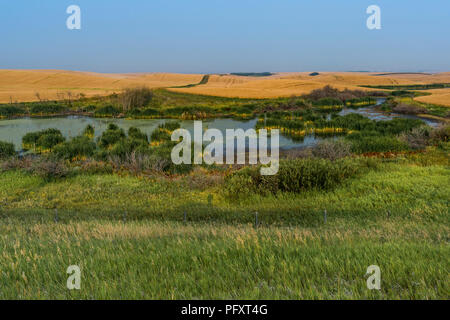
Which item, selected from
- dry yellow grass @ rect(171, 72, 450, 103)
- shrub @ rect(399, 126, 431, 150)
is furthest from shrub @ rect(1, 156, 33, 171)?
dry yellow grass @ rect(171, 72, 450, 103)

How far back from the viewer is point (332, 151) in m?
17.8

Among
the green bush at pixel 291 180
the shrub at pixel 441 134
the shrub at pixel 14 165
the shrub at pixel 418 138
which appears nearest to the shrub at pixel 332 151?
the green bush at pixel 291 180

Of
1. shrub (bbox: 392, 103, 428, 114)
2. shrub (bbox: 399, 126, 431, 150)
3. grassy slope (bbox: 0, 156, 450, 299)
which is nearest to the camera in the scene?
grassy slope (bbox: 0, 156, 450, 299)

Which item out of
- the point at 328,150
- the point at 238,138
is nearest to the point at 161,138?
the point at 238,138

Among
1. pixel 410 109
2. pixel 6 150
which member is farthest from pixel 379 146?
pixel 410 109

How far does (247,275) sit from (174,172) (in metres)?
13.6

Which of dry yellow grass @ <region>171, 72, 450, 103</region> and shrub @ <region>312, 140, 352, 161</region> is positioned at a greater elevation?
dry yellow grass @ <region>171, 72, 450, 103</region>

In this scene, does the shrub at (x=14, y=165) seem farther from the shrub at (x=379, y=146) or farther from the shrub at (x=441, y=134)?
the shrub at (x=441, y=134)

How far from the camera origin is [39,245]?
190 inches

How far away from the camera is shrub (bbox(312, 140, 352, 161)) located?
17750 mm

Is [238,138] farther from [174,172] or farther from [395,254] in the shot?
[395,254]

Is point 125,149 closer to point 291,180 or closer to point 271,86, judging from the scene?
point 291,180

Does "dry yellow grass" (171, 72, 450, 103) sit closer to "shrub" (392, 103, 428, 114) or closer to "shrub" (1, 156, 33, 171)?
"shrub" (392, 103, 428, 114)

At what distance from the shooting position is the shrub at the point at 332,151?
17750mm
